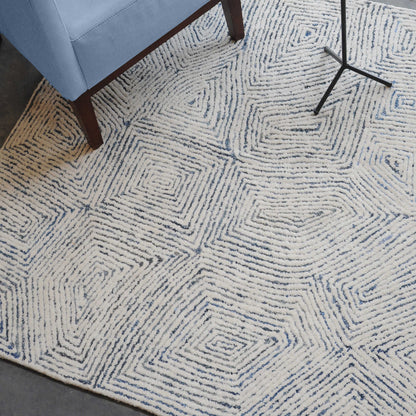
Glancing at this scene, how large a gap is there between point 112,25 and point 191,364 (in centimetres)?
73

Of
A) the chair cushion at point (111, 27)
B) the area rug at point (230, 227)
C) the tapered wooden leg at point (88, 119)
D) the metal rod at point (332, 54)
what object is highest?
the chair cushion at point (111, 27)

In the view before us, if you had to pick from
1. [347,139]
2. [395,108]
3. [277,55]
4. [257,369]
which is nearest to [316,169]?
[347,139]

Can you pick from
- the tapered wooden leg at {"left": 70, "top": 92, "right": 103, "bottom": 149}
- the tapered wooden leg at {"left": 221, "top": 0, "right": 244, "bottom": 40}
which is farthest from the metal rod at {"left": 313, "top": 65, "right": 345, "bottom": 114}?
the tapered wooden leg at {"left": 70, "top": 92, "right": 103, "bottom": 149}

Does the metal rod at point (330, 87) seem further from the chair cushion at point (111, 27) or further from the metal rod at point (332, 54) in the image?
the chair cushion at point (111, 27)

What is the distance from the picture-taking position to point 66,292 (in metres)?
1.09

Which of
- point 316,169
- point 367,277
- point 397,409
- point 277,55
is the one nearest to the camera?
point 397,409

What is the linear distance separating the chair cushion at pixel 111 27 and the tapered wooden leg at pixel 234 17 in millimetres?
186

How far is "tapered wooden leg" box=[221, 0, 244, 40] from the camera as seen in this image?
128cm

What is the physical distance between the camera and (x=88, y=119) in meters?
1.18

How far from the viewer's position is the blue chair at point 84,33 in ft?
3.15

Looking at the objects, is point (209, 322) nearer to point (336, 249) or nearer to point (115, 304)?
point (115, 304)

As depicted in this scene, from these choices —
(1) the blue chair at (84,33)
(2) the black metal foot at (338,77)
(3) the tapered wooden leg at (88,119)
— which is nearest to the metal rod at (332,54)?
(2) the black metal foot at (338,77)

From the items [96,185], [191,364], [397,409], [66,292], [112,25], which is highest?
[112,25]

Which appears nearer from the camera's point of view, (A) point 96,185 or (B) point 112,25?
(B) point 112,25
